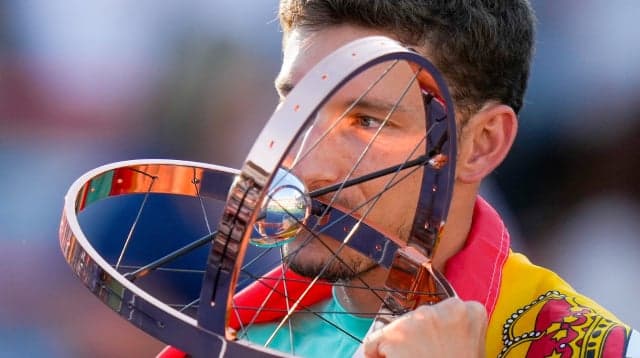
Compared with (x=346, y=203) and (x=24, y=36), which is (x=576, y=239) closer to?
(x=346, y=203)

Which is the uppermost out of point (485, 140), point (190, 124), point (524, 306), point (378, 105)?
point (378, 105)

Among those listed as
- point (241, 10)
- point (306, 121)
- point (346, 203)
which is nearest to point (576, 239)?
point (241, 10)

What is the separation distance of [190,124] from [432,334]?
5.20ft

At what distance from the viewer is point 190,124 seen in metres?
2.33

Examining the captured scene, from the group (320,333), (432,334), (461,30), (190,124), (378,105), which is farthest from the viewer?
(190,124)

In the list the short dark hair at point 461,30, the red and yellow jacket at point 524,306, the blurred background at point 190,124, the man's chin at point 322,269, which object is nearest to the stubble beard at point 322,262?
the man's chin at point 322,269

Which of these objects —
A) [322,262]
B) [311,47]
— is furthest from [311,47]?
[322,262]

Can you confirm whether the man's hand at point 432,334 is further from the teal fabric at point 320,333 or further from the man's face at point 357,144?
the teal fabric at point 320,333

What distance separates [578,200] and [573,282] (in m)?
0.20

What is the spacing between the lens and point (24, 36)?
2326 mm

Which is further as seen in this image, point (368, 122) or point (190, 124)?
point (190, 124)

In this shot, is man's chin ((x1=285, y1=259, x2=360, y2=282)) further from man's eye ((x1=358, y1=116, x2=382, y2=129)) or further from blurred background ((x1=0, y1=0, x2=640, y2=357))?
blurred background ((x1=0, y1=0, x2=640, y2=357))

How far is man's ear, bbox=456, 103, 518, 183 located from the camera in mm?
1281

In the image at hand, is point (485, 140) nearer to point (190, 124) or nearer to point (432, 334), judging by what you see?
point (432, 334)
